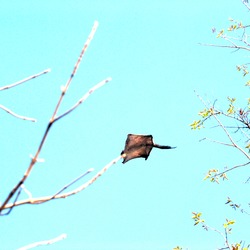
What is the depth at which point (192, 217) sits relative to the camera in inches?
334

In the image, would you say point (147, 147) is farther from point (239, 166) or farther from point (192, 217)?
point (239, 166)

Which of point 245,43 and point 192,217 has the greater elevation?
point 245,43

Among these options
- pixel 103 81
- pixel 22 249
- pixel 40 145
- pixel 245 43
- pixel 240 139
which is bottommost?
pixel 22 249

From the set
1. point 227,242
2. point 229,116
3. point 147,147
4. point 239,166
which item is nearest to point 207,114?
point 229,116

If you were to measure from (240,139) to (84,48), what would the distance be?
8694 mm

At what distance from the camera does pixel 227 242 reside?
6.59 m

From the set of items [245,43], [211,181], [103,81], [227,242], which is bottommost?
[103,81]

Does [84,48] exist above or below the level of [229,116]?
below

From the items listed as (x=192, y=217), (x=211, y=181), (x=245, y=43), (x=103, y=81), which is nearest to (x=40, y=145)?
(x=103, y=81)

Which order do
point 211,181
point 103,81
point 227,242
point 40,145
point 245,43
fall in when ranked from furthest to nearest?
point 245,43, point 211,181, point 227,242, point 103,81, point 40,145

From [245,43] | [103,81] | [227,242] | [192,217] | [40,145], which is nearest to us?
[40,145]

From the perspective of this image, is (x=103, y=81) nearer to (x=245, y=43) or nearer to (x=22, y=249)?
(x=22, y=249)

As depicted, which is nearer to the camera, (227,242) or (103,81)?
(103,81)

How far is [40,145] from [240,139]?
8.75 meters
